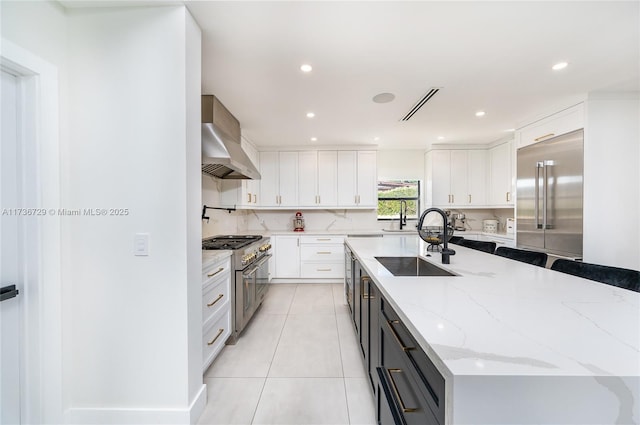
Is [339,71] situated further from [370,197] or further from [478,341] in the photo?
[370,197]

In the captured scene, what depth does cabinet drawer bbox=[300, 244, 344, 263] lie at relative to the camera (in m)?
4.11

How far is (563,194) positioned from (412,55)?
240 cm

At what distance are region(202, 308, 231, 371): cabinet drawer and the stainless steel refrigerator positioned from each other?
358 cm

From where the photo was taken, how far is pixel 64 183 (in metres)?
1.35

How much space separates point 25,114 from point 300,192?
132 inches

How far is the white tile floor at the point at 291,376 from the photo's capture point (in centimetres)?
149

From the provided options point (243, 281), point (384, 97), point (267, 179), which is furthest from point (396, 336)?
point (267, 179)

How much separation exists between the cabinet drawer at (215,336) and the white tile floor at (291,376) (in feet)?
0.41

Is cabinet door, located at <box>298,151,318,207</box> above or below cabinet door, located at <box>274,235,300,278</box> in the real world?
above

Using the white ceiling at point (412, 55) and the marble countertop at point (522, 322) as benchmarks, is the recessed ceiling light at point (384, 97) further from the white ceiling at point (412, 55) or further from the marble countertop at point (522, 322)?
the marble countertop at point (522, 322)

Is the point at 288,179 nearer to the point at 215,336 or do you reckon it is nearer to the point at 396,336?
the point at 215,336

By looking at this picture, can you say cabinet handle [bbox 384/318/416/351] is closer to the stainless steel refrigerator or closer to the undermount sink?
the undermount sink

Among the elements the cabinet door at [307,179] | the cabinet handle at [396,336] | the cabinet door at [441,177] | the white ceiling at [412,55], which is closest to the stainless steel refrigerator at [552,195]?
the white ceiling at [412,55]

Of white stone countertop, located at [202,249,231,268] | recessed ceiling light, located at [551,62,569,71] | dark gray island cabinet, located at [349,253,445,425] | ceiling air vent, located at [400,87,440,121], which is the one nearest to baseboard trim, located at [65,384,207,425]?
white stone countertop, located at [202,249,231,268]
